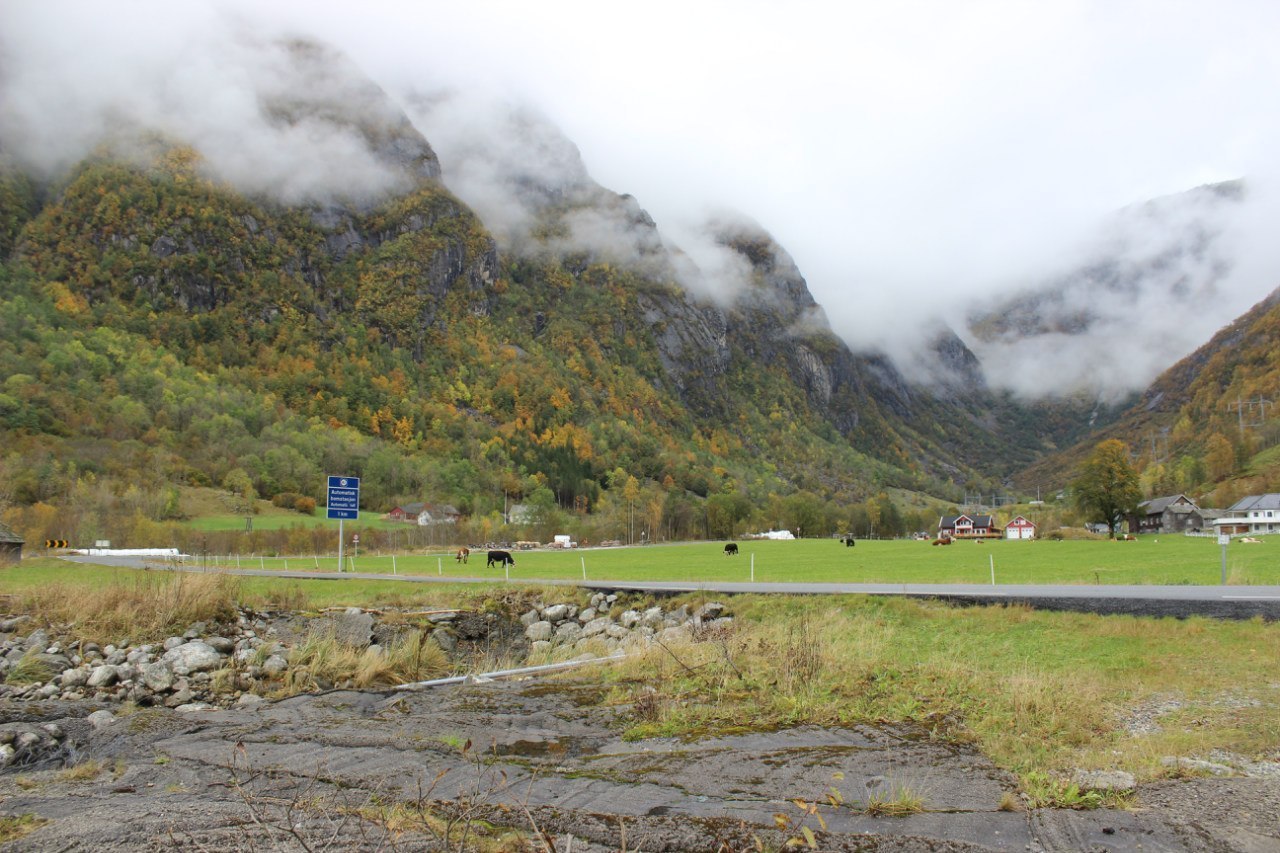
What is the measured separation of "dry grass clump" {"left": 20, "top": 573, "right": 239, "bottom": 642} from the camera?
2127cm

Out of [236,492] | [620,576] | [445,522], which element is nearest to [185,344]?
[236,492]

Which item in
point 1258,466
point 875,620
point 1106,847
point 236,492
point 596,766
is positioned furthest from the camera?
point 1258,466

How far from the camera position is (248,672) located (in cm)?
1889

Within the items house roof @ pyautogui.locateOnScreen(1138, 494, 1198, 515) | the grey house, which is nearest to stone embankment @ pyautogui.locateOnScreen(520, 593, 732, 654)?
the grey house

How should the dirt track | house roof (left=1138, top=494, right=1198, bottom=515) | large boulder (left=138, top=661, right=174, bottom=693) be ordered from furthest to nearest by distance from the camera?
house roof (left=1138, top=494, right=1198, bottom=515) → large boulder (left=138, top=661, right=174, bottom=693) → the dirt track

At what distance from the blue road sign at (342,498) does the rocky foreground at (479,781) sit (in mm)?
26074

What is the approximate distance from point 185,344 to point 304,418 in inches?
1654

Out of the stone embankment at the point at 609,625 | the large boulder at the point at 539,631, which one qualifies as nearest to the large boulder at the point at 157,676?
the stone embankment at the point at 609,625

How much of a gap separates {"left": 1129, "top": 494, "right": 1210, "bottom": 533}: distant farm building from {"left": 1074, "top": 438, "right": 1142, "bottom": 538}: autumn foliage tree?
44.9 meters

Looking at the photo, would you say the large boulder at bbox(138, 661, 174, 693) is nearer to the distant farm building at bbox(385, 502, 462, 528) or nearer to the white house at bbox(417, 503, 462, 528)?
the white house at bbox(417, 503, 462, 528)

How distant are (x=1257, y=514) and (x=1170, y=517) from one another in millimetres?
11002

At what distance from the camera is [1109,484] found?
264ft

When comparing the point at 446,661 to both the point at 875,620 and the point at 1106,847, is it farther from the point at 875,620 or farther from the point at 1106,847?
the point at 1106,847

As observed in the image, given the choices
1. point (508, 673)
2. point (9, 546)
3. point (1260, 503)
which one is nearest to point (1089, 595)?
point (508, 673)
